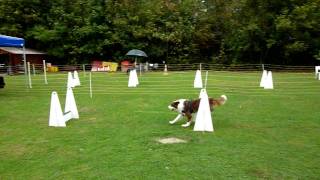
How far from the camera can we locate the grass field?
562 cm

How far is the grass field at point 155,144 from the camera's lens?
5.62 metres

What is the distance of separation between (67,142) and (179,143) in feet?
6.38

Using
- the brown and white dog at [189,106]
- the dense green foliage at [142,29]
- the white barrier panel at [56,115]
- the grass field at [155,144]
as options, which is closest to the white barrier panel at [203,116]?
the grass field at [155,144]

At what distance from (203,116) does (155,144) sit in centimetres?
145

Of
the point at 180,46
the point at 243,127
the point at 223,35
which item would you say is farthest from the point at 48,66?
the point at 243,127

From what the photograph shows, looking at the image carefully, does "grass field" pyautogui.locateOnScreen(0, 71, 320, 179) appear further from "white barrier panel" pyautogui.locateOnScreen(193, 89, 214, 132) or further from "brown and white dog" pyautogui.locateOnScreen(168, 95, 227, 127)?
"brown and white dog" pyautogui.locateOnScreen(168, 95, 227, 127)

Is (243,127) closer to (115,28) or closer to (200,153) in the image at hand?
(200,153)

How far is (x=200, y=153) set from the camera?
650 cm

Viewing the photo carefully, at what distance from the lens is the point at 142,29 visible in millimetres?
38469

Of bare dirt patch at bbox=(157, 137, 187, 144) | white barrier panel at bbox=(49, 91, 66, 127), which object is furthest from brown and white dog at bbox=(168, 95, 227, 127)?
white barrier panel at bbox=(49, 91, 66, 127)

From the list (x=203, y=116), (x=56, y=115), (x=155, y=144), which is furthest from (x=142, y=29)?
(x=155, y=144)

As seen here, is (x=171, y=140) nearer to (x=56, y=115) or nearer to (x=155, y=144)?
(x=155, y=144)

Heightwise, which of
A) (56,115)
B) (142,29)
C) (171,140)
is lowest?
(171,140)

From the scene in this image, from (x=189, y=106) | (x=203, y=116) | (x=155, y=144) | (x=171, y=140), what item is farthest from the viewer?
(x=189, y=106)
